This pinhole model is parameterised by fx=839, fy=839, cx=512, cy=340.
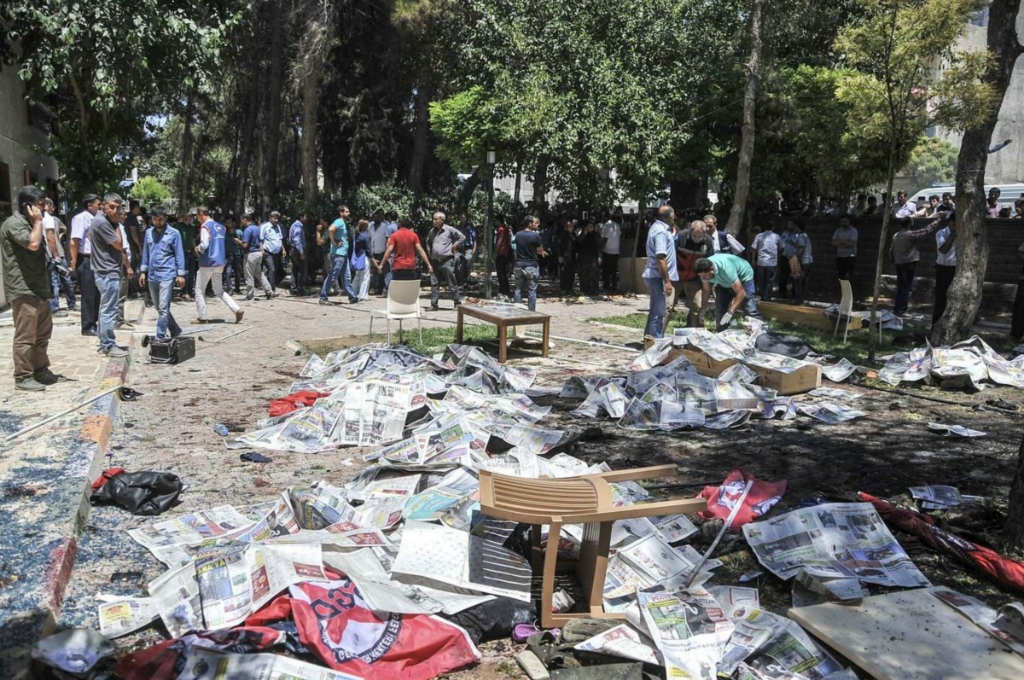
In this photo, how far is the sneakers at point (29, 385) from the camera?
7.44 metres

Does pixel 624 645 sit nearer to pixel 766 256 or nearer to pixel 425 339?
pixel 425 339

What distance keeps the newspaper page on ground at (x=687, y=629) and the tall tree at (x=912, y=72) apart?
23.9 ft

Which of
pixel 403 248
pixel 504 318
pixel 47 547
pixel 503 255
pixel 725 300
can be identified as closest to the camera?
pixel 47 547

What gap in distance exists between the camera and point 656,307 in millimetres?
10148

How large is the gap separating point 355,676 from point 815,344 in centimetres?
938

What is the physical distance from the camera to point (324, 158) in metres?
27.1

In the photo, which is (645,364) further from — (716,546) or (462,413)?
(716,546)

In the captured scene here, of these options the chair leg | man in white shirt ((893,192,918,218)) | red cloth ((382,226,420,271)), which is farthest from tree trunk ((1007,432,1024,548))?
man in white shirt ((893,192,918,218))

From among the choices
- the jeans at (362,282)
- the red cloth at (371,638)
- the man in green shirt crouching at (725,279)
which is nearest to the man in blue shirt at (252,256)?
the jeans at (362,282)

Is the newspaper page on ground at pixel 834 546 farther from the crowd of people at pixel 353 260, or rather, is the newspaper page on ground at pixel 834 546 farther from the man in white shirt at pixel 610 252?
the man in white shirt at pixel 610 252

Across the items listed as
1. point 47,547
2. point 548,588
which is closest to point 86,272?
point 47,547

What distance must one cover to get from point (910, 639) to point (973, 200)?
8.81 meters

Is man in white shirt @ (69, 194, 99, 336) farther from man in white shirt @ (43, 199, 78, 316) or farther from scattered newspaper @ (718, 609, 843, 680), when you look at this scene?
scattered newspaper @ (718, 609, 843, 680)

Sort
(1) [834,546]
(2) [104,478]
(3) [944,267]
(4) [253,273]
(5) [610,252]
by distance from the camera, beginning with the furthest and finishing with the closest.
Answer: (5) [610,252], (4) [253,273], (3) [944,267], (2) [104,478], (1) [834,546]
